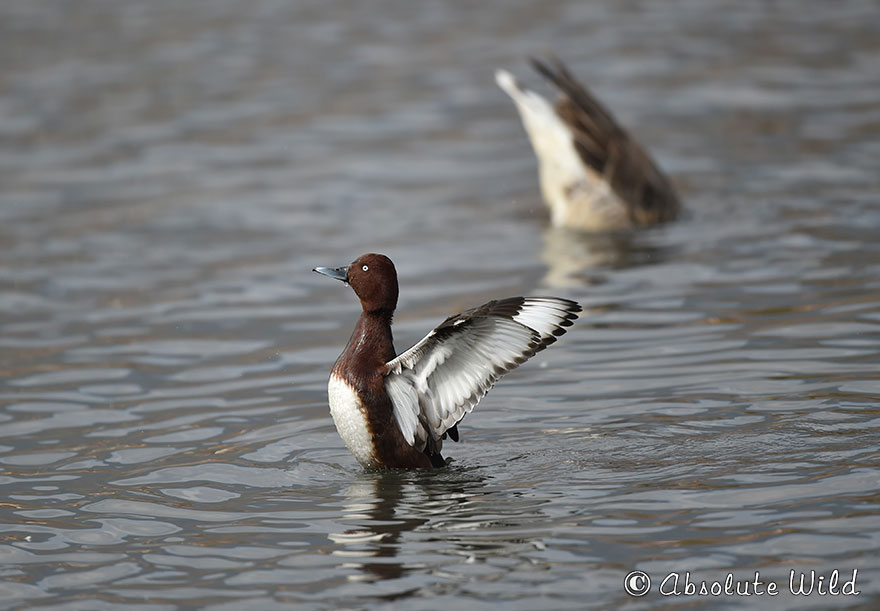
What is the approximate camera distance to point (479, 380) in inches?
262

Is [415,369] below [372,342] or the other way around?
below

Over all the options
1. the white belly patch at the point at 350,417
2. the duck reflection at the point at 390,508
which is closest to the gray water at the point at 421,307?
the duck reflection at the point at 390,508

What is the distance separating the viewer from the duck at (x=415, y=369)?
6531 millimetres

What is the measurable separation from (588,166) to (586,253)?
1559 millimetres

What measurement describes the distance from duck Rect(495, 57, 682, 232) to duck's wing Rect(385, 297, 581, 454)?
22.0ft

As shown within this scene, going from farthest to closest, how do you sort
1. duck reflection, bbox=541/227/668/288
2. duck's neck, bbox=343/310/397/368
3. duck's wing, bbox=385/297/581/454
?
duck reflection, bbox=541/227/668/288 < duck's neck, bbox=343/310/397/368 < duck's wing, bbox=385/297/581/454

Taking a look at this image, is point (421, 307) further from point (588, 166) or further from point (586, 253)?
point (588, 166)

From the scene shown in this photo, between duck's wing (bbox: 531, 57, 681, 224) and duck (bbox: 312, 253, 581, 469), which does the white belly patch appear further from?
duck's wing (bbox: 531, 57, 681, 224)

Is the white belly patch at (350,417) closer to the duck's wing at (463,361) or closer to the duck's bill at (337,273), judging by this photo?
the duck's wing at (463,361)

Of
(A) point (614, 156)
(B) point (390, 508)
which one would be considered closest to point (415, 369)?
(B) point (390, 508)

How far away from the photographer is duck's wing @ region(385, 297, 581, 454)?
6.50 m

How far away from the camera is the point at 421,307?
10516 mm

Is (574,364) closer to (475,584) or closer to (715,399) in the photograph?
(715,399)

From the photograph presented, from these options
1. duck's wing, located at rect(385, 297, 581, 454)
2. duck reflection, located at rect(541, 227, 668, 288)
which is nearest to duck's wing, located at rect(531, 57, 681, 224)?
duck reflection, located at rect(541, 227, 668, 288)
